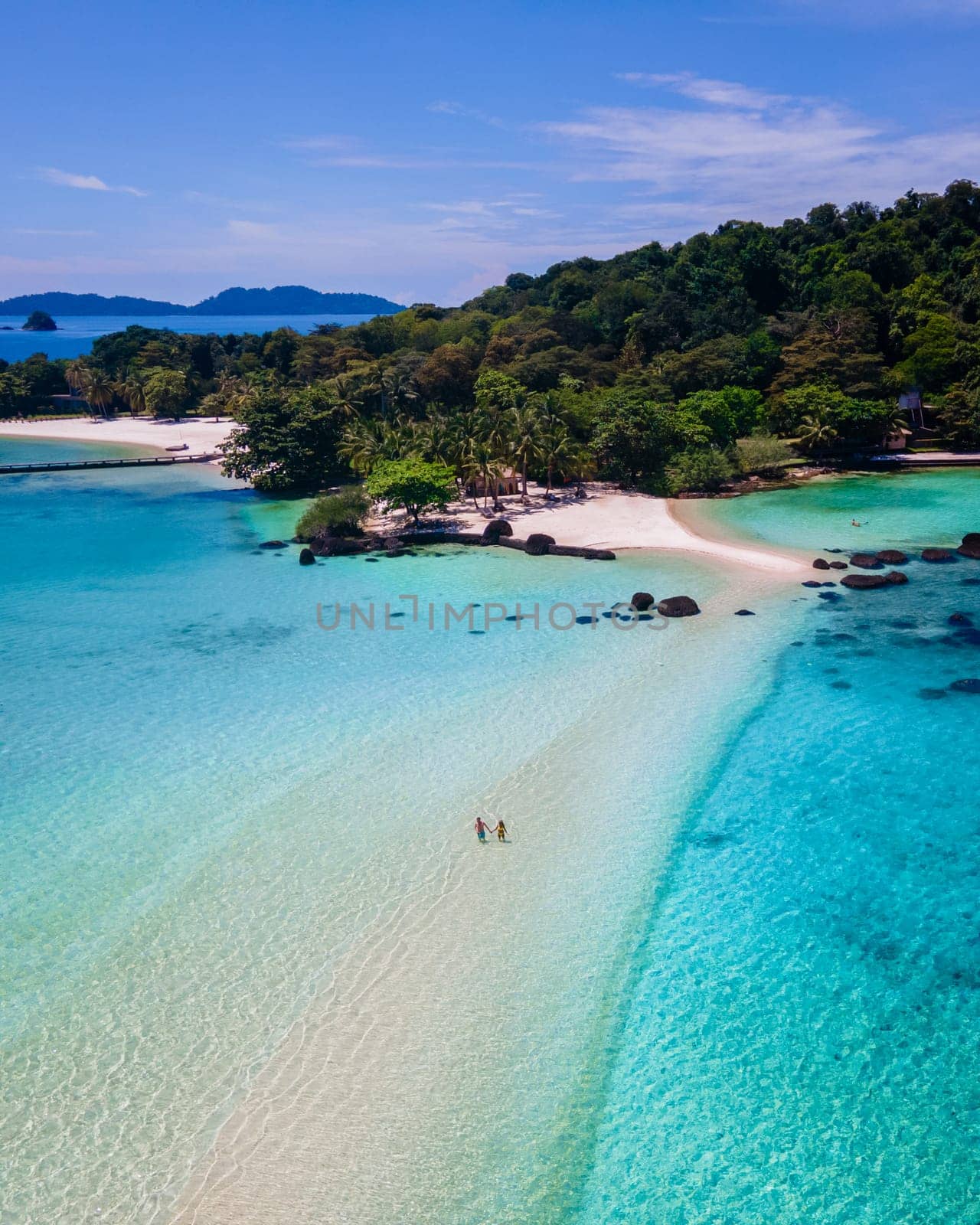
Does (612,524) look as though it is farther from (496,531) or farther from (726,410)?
(726,410)

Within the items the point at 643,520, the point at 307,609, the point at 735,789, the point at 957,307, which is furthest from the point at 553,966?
the point at 957,307

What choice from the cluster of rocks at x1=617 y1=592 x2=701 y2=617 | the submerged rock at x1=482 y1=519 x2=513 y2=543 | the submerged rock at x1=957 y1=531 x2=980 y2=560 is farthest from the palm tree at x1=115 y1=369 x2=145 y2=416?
the submerged rock at x1=957 y1=531 x2=980 y2=560

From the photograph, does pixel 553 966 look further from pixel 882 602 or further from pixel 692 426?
pixel 692 426

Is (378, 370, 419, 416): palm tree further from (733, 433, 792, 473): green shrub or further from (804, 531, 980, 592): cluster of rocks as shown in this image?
(804, 531, 980, 592): cluster of rocks

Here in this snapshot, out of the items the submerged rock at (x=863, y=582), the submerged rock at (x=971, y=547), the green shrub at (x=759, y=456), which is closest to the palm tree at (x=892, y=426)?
the green shrub at (x=759, y=456)

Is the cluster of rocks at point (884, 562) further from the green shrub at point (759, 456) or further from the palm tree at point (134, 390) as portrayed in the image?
the palm tree at point (134, 390)

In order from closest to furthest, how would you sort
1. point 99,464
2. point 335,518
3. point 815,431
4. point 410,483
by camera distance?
point 410,483, point 335,518, point 815,431, point 99,464

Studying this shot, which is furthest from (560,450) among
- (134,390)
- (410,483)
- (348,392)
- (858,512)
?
(134,390)
